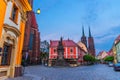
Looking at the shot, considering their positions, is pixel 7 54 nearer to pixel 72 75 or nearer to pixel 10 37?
pixel 10 37

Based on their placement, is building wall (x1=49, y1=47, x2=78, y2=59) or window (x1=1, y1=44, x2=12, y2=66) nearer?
window (x1=1, y1=44, x2=12, y2=66)

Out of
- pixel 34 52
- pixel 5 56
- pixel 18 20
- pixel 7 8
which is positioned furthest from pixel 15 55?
pixel 34 52

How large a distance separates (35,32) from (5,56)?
164 feet

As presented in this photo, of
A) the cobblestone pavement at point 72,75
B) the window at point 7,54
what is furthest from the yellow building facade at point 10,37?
the cobblestone pavement at point 72,75

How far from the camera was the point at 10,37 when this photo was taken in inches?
498

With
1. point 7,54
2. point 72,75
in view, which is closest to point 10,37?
point 7,54

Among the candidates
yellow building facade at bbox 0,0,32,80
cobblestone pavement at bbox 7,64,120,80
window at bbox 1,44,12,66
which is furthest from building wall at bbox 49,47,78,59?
window at bbox 1,44,12,66

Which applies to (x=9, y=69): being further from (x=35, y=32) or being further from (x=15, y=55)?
(x=35, y=32)

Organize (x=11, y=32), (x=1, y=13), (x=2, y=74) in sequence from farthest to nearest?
(x=11, y=32) < (x=2, y=74) < (x=1, y=13)

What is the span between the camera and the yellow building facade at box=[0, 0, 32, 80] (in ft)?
36.9

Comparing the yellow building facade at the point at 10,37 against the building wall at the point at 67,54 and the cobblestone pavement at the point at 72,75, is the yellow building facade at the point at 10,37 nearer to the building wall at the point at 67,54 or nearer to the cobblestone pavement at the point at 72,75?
the cobblestone pavement at the point at 72,75

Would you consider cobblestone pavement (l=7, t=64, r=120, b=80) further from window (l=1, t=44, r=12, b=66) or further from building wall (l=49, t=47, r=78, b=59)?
building wall (l=49, t=47, r=78, b=59)

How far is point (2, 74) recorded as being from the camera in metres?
11.7

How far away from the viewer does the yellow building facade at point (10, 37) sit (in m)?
11.2
